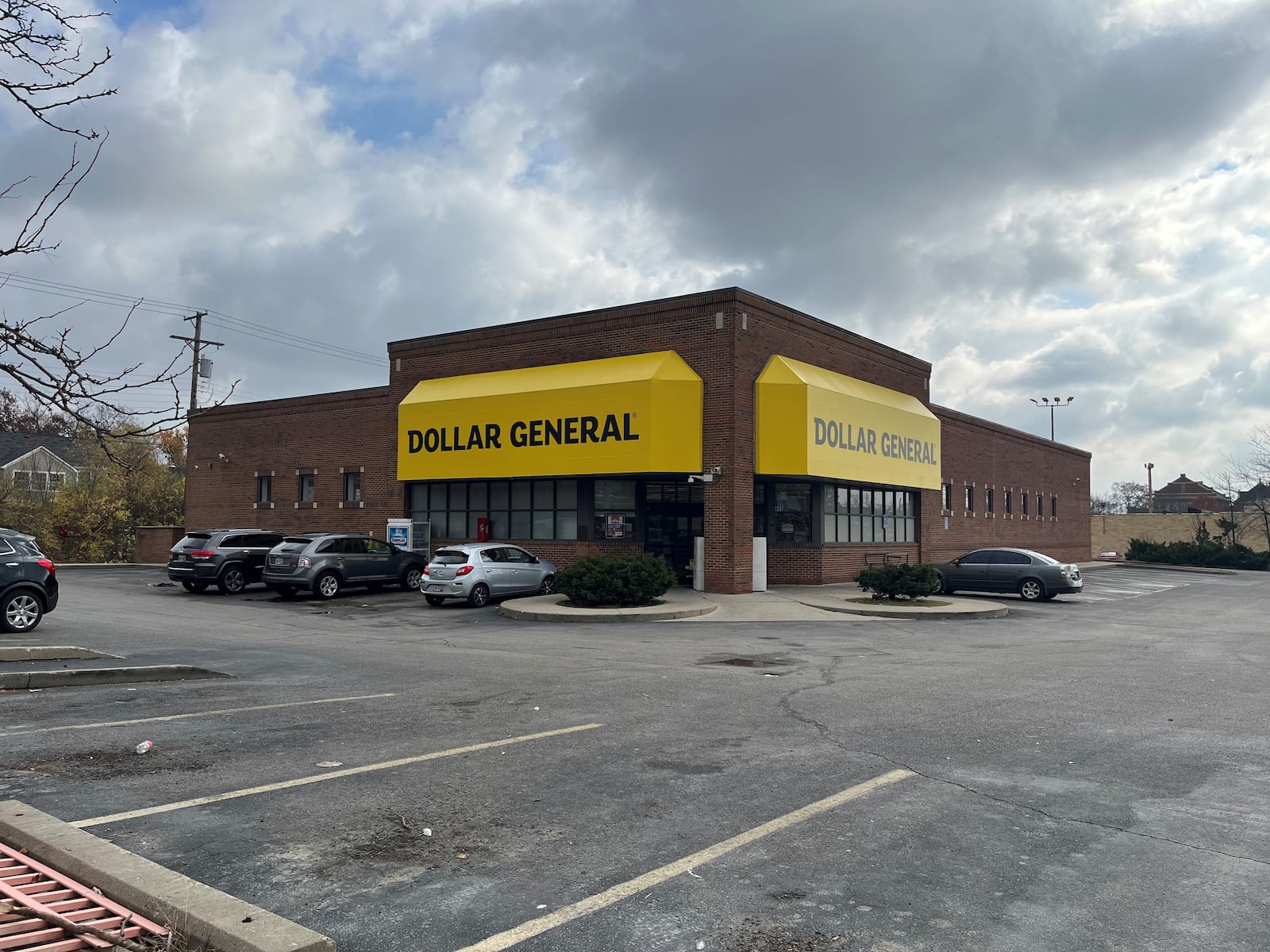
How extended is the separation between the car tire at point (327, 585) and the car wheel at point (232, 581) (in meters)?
3.14

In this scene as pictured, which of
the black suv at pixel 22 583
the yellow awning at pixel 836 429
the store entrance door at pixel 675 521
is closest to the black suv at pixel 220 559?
the black suv at pixel 22 583

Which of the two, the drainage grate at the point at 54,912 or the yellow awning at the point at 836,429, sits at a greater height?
the yellow awning at the point at 836,429

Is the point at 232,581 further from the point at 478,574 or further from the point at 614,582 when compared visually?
the point at 614,582

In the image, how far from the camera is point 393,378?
32.1m

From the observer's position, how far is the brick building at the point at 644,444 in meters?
25.3

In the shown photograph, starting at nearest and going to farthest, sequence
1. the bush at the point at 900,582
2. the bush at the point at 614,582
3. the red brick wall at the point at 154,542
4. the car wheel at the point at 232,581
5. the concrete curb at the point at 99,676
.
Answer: the concrete curb at the point at 99,676 < the bush at the point at 614,582 < the bush at the point at 900,582 < the car wheel at the point at 232,581 < the red brick wall at the point at 154,542

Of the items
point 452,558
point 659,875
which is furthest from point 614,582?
point 659,875

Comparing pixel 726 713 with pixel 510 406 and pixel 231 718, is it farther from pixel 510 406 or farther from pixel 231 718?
pixel 510 406

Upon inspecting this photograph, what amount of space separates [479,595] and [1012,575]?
14959 millimetres

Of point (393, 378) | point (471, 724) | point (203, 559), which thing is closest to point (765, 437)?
point (393, 378)

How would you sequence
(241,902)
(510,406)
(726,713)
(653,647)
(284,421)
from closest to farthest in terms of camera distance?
(241,902), (726,713), (653,647), (510,406), (284,421)

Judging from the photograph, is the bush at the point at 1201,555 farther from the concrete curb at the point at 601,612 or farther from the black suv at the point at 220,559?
the black suv at the point at 220,559

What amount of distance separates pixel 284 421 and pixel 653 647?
2556 centimetres

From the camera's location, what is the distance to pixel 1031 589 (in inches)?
1059
